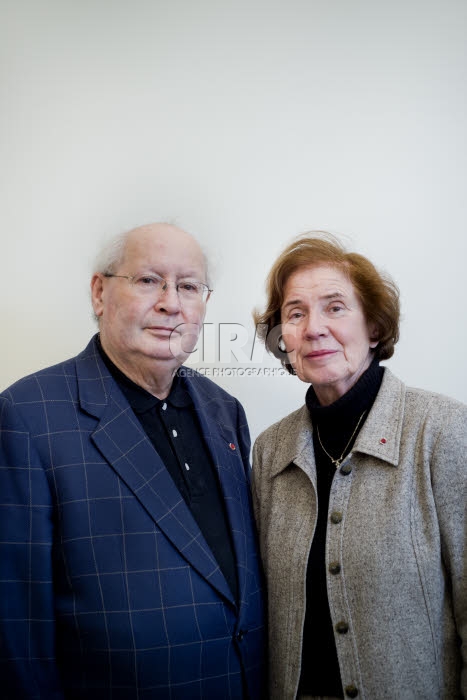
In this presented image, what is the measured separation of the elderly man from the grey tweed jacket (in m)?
0.19

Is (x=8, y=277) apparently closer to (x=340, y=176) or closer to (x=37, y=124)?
(x=37, y=124)

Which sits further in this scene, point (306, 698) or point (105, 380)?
point (105, 380)

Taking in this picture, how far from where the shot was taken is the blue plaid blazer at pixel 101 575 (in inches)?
55.4

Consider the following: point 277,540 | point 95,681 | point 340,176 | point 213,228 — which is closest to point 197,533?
point 277,540

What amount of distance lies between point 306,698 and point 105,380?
0.95 metres

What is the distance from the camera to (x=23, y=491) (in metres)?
1.42

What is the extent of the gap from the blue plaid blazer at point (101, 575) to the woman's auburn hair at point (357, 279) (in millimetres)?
630

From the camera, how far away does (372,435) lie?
1.53 m

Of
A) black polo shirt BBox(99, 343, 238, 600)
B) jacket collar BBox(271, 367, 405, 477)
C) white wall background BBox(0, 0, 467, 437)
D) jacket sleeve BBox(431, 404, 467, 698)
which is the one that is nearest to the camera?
jacket sleeve BBox(431, 404, 467, 698)

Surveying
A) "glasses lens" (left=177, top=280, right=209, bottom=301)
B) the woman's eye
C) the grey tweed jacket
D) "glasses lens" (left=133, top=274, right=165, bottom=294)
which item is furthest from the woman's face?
"glasses lens" (left=133, top=274, right=165, bottom=294)

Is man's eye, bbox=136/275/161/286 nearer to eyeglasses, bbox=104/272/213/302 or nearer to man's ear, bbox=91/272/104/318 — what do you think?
eyeglasses, bbox=104/272/213/302

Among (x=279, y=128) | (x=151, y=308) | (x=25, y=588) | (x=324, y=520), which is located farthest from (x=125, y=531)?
(x=279, y=128)

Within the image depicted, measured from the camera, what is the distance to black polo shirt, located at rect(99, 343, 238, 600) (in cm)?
163

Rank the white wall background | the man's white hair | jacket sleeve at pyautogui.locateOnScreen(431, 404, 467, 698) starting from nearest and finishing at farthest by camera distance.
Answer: jacket sleeve at pyautogui.locateOnScreen(431, 404, 467, 698)
the man's white hair
the white wall background
